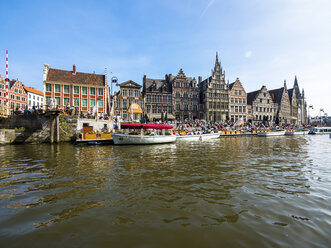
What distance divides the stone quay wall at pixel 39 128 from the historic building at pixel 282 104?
225 feet

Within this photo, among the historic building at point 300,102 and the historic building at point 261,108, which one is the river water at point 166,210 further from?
the historic building at point 300,102

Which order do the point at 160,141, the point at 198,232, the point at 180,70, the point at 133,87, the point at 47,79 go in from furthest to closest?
the point at 180,70 → the point at 133,87 → the point at 47,79 → the point at 160,141 → the point at 198,232

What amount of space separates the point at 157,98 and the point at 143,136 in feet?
87.5

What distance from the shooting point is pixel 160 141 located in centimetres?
2189

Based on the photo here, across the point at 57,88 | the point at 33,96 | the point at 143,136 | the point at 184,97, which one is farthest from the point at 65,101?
the point at 33,96

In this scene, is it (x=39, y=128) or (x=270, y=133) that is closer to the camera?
(x=39, y=128)

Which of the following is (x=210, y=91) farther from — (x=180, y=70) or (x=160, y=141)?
(x=160, y=141)

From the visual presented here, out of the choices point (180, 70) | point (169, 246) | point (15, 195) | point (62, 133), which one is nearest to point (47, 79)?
point (62, 133)

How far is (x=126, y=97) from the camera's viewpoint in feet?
138

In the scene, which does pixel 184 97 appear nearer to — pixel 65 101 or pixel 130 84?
pixel 130 84

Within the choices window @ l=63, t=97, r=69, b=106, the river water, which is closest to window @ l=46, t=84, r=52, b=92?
window @ l=63, t=97, r=69, b=106

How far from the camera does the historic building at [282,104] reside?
64800mm

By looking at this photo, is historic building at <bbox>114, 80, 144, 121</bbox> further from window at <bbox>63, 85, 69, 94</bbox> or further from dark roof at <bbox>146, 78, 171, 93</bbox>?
window at <bbox>63, 85, 69, 94</bbox>

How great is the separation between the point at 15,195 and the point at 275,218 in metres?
7.90
